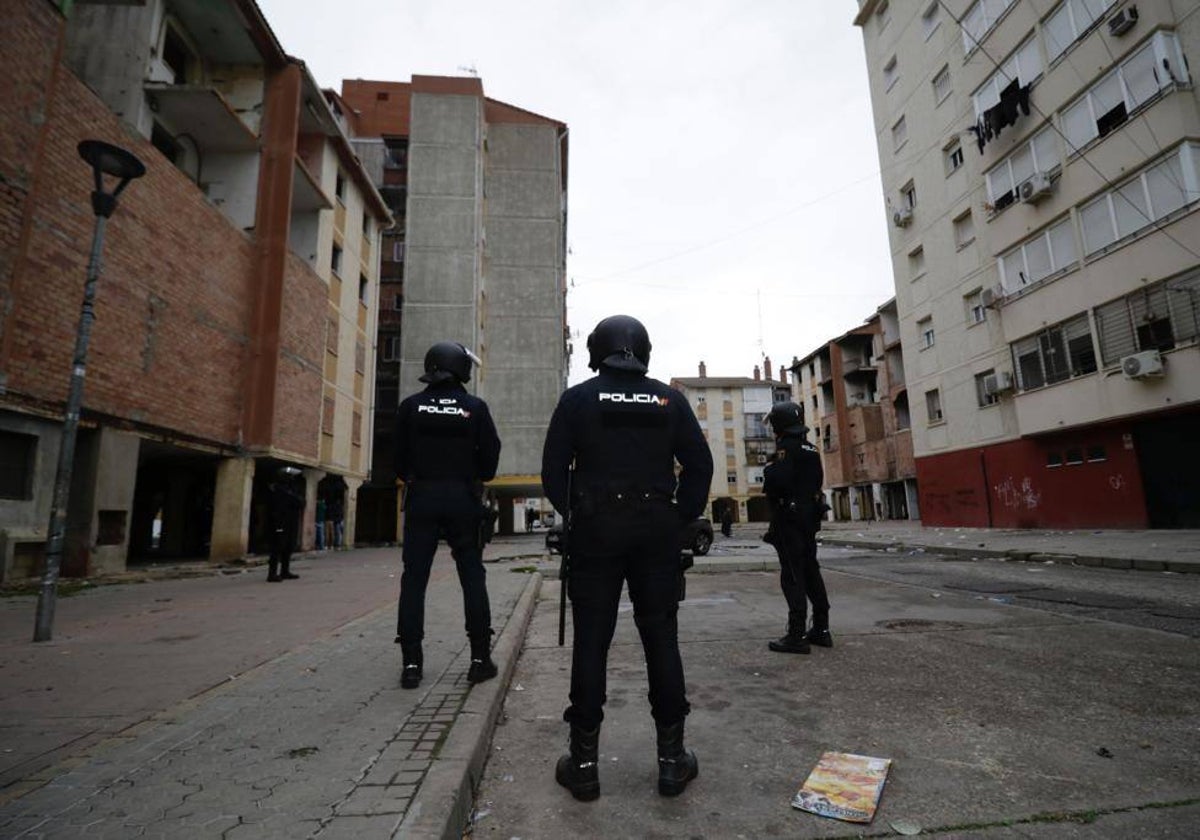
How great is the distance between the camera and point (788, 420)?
501 cm

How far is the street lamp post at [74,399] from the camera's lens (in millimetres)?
4969

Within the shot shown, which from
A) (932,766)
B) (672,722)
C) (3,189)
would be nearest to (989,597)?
(932,766)

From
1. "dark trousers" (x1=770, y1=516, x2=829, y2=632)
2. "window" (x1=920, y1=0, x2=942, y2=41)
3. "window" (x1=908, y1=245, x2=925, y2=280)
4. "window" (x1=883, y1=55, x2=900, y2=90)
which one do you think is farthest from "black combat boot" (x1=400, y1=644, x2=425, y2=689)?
"window" (x1=883, y1=55, x2=900, y2=90)

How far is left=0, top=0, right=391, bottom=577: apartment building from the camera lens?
30.9 feet

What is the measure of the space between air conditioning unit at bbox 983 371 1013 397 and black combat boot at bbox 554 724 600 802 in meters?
21.2

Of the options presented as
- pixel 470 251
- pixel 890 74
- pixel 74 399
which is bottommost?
pixel 74 399

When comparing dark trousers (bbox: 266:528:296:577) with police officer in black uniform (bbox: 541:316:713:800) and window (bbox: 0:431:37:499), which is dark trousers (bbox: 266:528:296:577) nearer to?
window (bbox: 0:431:37:499)

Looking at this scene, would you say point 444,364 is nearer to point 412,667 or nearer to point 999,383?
point 412,667

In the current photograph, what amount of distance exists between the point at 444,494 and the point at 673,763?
2145 mm

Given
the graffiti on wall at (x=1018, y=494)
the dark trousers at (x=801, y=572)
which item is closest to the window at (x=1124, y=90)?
the graffiti on wall at (x=1018, y=494)

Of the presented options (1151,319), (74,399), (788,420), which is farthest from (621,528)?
(1151,319)

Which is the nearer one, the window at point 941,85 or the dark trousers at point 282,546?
the dark trousers at point 282,546

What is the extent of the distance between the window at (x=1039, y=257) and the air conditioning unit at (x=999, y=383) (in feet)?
8.71

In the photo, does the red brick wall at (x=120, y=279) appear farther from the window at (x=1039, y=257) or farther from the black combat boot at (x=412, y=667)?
the window at (x=1039, y=257)
